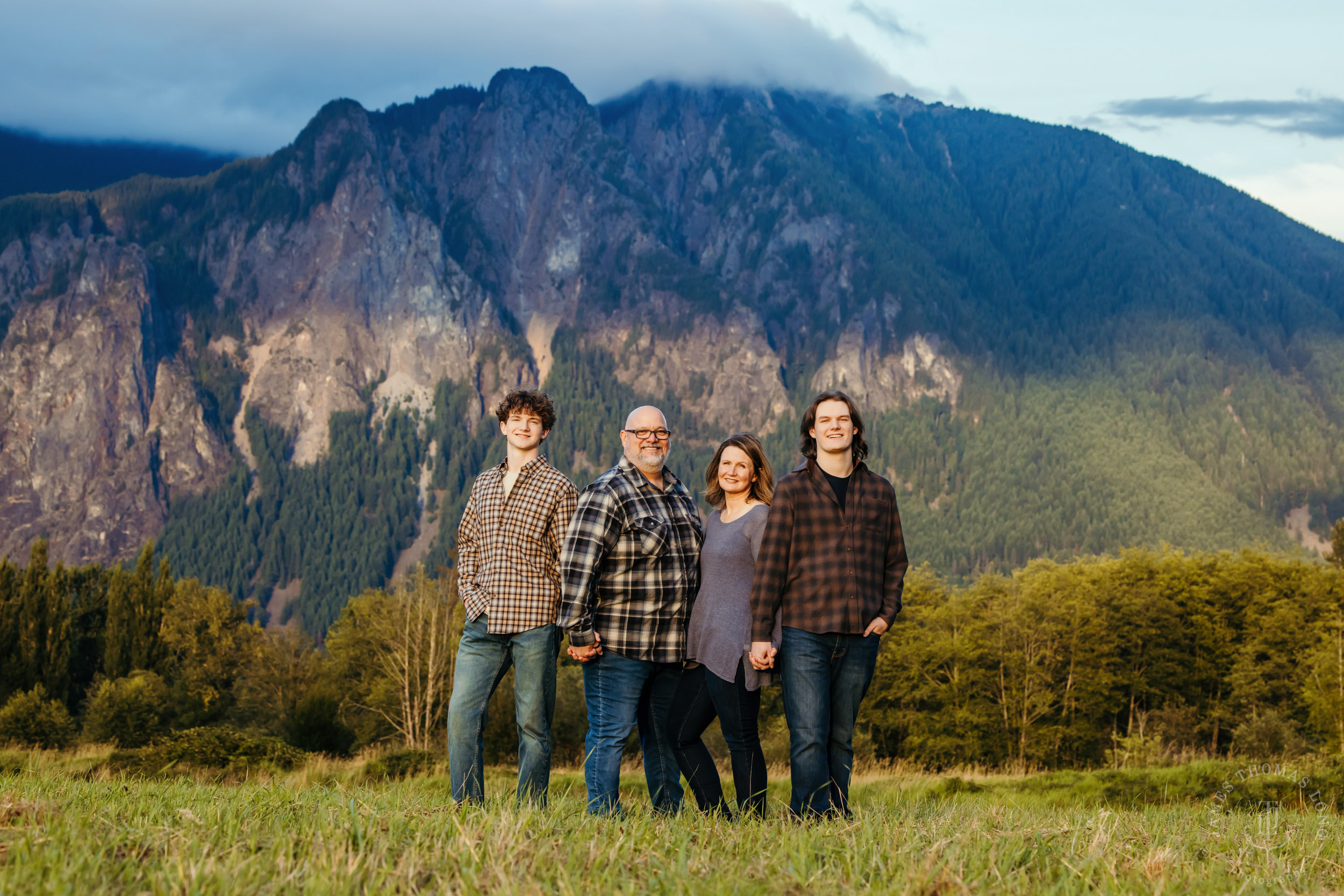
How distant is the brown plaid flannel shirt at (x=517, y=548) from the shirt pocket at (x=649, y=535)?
62cm

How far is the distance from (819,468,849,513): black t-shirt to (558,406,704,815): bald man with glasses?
872mm

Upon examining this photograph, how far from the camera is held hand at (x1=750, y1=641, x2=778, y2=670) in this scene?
235 inches

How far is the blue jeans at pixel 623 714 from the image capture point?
640cm

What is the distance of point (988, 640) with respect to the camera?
50938mm

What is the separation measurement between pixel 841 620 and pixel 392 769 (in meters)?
18.9

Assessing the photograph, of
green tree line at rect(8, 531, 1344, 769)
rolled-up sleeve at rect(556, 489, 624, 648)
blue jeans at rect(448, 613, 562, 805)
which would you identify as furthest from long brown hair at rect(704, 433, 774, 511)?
green tree line at rect(8, 531, 1344, 769)

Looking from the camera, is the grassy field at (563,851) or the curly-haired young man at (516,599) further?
the curly-haired young man at (516,599)

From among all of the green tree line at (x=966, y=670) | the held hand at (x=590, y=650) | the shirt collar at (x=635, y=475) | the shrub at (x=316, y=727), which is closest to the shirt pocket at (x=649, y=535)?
the shirt collar at (x=635, y=475)

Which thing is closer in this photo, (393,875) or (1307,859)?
(393,875)

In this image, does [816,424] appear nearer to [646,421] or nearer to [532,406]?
[646,421]

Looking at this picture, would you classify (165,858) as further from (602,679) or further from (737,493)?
(737,493)

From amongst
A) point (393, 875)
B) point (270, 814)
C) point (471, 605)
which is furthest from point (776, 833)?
point (471, 605)

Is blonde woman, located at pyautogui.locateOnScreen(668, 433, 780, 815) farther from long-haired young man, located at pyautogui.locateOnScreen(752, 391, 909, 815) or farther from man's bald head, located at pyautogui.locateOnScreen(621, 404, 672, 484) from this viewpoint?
man's bald head, located at pyautogui.locateOnScreen(621, 404, 672, 484)

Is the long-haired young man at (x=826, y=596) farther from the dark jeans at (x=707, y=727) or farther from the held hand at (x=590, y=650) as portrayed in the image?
the held hand at (x=590, y=650)
